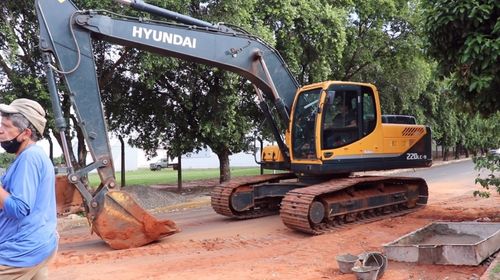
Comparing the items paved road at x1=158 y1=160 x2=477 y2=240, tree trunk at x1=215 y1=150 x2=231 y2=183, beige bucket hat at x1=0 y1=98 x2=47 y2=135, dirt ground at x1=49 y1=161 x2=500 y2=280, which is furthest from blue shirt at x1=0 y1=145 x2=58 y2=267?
tree trunk at x1=215 y1=150 x2=231 y2=183

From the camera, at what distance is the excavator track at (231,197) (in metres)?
9.94

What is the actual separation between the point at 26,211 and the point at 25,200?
0.06 m

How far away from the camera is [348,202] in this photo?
9.20m

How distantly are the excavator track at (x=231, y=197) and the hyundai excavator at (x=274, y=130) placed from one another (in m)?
0.02

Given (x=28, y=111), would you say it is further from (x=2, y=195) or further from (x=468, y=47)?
(x=468, y=47)

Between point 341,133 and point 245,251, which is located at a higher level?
point 341,133

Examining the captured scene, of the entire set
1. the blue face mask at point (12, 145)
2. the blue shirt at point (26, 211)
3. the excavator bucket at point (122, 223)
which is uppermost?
the blue face mask at point (12, 145)

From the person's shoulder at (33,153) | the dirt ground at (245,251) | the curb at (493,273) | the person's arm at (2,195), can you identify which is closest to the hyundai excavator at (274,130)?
the dirt ground at (245,251)

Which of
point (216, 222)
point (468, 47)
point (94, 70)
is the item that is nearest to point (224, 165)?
point (216, 222)

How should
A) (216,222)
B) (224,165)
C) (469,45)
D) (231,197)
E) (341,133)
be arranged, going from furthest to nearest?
(224,165)
(216,222)
(231,197)
(341,133)
(469,45)

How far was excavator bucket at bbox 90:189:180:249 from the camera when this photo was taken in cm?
700

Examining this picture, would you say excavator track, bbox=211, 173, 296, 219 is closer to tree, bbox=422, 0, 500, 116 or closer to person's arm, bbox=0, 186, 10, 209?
tree, bbox=422, 0, 500, 116

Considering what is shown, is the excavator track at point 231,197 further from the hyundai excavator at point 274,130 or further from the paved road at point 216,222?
the paved road at point 216,222

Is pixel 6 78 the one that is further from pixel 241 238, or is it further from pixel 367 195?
pixel 367 195
